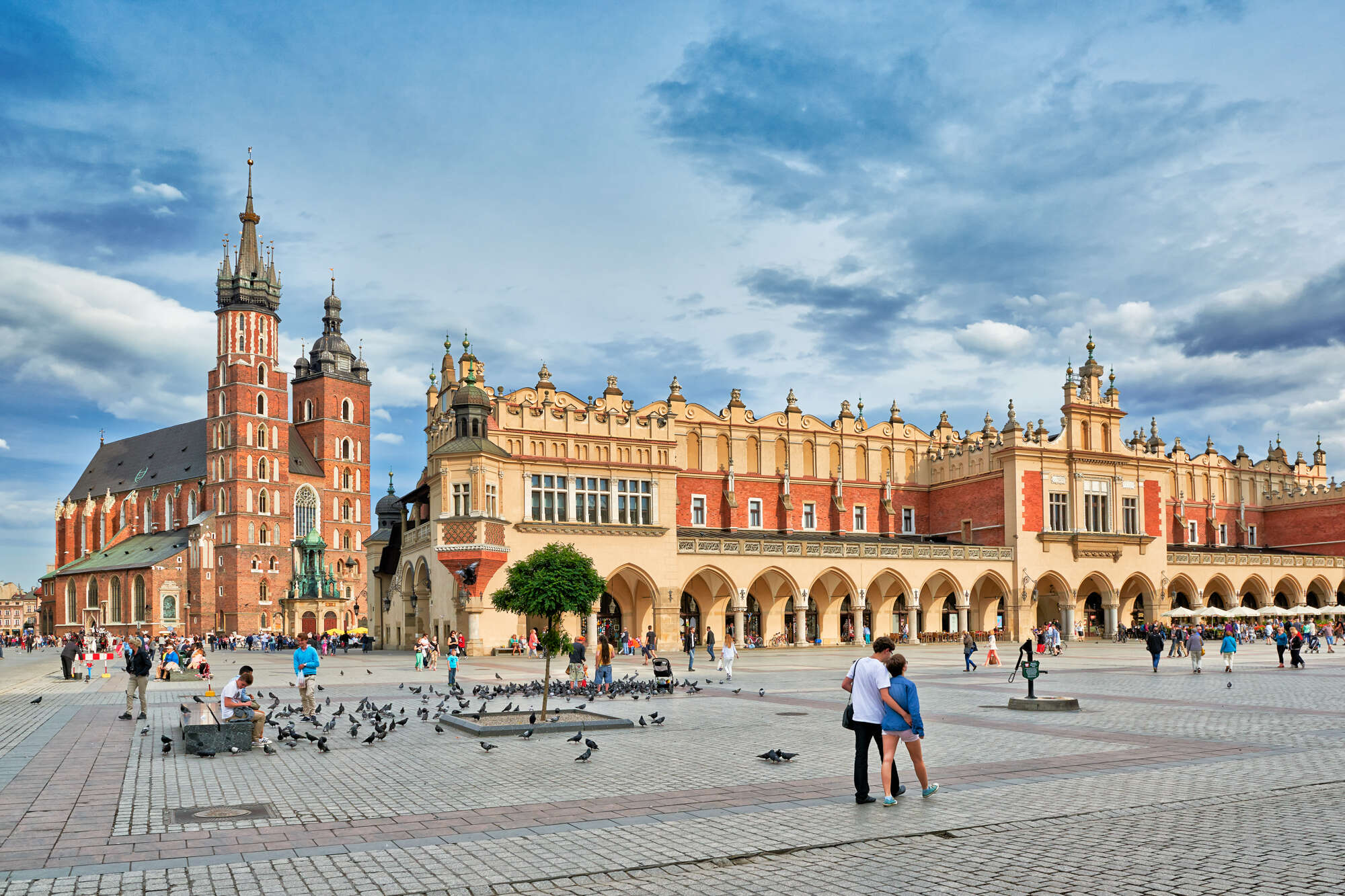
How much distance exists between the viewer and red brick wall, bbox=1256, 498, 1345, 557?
76.4 m

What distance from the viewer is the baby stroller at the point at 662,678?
26.4m

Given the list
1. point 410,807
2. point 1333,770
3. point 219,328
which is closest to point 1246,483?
point 1333,770

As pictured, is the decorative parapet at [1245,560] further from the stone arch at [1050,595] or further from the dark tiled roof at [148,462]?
the dark tiled roof at [148,462]

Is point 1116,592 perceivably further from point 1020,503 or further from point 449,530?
point 449,530

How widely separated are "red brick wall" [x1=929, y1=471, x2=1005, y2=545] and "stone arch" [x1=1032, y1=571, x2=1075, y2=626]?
136 inches

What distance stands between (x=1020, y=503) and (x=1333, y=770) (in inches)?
1939

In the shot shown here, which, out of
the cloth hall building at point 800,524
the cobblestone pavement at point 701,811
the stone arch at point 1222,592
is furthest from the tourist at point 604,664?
the stone arch at point 1222,592

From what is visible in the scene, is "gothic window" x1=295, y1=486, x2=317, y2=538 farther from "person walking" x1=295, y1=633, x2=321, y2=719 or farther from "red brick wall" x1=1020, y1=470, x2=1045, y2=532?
"person walking" x1=295, y1=633, x2=321, y2=719

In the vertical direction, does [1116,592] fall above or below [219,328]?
below

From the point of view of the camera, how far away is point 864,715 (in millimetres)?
11094

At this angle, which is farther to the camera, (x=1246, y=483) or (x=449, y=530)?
(x=1246, y=483)

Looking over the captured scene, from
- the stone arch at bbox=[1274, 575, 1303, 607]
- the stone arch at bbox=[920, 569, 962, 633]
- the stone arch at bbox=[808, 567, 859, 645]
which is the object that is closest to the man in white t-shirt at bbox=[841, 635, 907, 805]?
the stone arch at bbox=[808, 567, 859, 645]

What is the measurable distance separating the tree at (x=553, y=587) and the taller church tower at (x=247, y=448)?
89.8m

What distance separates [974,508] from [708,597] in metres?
18.1
